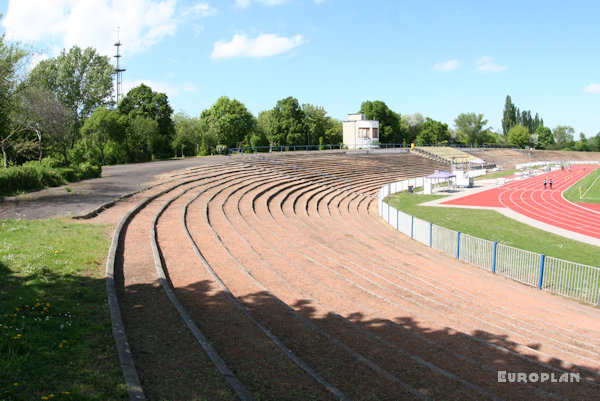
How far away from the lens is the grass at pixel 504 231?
1678cm

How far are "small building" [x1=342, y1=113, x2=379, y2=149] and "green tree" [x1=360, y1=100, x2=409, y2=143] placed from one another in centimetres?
1862

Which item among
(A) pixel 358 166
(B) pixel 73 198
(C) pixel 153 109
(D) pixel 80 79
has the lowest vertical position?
(B) pixel 73 198

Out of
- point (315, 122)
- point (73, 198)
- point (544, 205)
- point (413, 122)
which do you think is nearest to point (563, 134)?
point (413, 122)

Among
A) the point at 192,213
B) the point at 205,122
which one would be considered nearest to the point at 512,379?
the point at 192,213

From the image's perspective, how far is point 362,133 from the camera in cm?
7175

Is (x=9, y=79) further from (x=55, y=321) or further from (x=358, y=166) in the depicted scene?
(x=358, y=166)

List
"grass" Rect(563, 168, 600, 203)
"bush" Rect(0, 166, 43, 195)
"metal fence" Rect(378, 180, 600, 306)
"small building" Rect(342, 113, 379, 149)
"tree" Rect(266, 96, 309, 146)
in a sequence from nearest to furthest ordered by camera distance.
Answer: "metal fence" Rect(378, 180, 600, 306) < "bush" Rect(0, 166, 43, 195) < "grass" Rect(563, 168, 600, 203) < "small building" Rect(342, 113, 379, 149) < "tree" Rect(266, 96, 309, 146)

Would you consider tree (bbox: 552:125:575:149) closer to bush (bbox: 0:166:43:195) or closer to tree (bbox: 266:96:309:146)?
tree (bbox: 266:96:309:146)

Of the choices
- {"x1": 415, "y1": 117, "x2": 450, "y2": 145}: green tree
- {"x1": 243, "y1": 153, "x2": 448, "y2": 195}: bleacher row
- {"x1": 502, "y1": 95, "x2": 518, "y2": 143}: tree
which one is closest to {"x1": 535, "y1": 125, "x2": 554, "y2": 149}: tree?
{"x1": 502, "y1": 95, "x2": 518, "y2": 143}: tree

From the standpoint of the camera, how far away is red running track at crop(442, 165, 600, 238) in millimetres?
23431

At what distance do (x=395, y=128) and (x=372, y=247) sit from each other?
82204mm

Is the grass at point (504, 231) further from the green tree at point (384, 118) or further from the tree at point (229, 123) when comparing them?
the green tree at point (384, 118)

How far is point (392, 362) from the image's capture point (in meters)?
6.48
